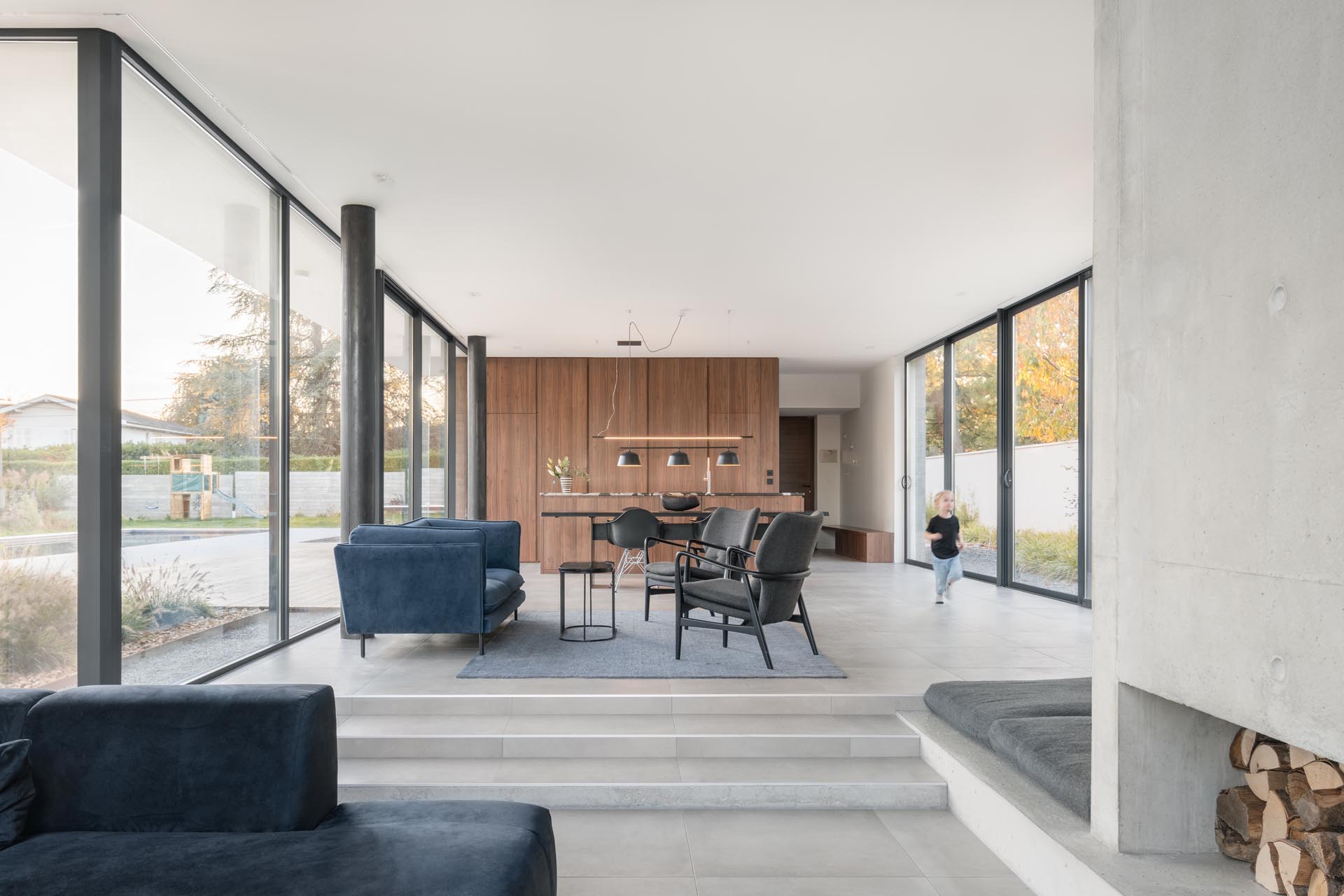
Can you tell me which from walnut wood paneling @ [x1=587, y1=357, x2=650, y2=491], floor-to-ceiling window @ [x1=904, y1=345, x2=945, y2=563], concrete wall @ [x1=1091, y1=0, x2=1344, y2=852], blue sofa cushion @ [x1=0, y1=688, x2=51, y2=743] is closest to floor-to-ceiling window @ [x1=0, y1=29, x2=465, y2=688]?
blue sofa cushion @ [x1=0, y1=688, x2=51, y2=743]

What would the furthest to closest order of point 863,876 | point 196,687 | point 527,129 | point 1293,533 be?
point 527,129 < point 863,876 < point 196,687 < point 1293,533

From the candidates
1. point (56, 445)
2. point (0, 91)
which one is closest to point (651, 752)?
point (56, 445)

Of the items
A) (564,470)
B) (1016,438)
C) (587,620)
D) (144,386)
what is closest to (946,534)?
(1016,438)

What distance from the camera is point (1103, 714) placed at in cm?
235

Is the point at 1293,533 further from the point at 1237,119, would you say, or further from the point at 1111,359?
the point at 1237,119

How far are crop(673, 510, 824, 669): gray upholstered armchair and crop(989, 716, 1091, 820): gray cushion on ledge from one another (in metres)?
1.55

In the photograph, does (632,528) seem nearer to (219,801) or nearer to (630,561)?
(630,561)

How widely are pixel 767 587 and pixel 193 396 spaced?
332cm

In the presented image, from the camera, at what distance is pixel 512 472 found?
37.9 feet

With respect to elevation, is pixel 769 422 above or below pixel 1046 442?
above

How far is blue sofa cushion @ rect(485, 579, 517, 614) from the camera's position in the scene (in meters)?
4.91

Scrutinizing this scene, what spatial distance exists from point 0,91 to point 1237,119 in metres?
4.44

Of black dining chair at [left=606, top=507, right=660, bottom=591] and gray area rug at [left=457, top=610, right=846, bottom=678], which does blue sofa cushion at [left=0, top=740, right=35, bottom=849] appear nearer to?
gray area rug at [left=457, top=610, right=846, bottom=678]

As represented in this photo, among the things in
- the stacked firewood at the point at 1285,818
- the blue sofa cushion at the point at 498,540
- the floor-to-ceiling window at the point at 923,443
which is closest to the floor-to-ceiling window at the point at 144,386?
the blue sofa cushion at the point at 498,540
